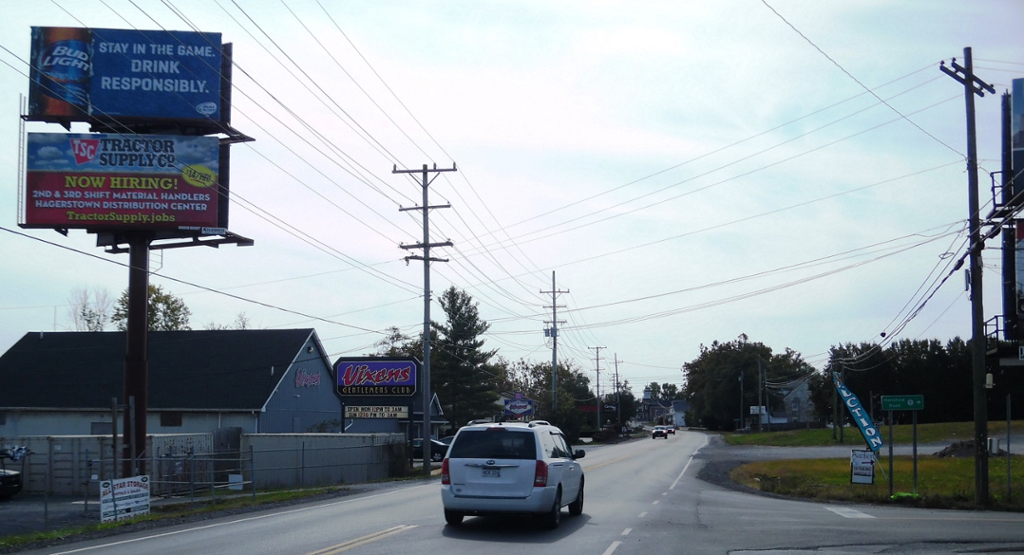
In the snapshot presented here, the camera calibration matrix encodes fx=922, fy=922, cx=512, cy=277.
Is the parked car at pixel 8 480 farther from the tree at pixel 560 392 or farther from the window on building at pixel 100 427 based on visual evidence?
the tree at pixel 560 392

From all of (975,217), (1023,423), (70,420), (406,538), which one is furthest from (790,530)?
(1023,423)

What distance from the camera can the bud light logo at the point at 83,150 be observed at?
3073 centimetres

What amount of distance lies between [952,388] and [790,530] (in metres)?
83.0

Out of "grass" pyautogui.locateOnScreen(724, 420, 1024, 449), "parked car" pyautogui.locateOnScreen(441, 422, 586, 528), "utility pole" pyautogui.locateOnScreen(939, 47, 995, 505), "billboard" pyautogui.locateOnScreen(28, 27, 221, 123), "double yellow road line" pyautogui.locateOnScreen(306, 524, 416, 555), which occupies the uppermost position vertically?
"billboard" pyautogui.locateOnScreen(28, 27, 221, 123)

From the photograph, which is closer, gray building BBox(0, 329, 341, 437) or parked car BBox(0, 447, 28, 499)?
parked car BBox(0, 447, 28, 499)

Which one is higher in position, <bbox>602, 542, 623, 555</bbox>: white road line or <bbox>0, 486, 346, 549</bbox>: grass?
<bbox>602, 542, 623, 555</bbox>: white road line

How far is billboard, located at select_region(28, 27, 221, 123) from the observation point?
103 feet

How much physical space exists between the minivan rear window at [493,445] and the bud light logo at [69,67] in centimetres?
2267

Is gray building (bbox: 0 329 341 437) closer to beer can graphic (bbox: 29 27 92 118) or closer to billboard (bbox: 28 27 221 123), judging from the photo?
billboard (bbox: 28 27 221 123)

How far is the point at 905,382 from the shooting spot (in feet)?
293

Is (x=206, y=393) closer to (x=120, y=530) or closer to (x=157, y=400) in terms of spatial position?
(x=157, y=400)

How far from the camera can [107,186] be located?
101 ft

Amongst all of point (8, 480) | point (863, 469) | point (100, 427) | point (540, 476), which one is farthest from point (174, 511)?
point (100, 427)

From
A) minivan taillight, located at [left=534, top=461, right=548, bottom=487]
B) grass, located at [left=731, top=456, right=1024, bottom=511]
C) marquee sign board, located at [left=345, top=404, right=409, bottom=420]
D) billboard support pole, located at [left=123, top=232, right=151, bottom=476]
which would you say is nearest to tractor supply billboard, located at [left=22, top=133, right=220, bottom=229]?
billboard support pole, located at [left=123, top=232, right=151, bottom=476]
